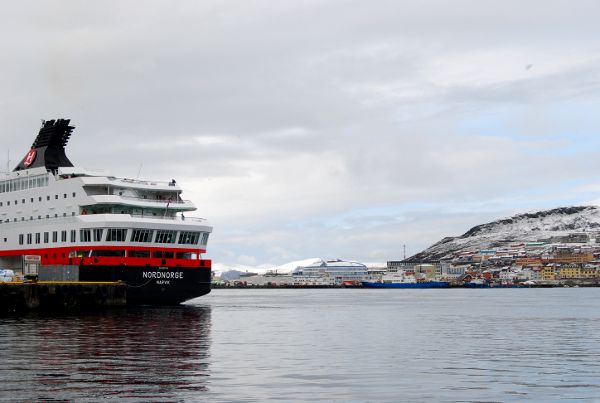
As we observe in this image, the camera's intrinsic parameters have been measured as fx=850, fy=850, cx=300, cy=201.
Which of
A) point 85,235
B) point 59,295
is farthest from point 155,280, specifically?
point 59,295

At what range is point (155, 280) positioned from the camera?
83.2 m

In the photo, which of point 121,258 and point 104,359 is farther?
point 121,258

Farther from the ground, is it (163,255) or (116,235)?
(116,235)

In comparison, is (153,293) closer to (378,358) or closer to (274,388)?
(378,358)

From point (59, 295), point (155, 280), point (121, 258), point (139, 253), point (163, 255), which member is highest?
point (139, 253)

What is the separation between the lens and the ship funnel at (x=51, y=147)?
313 feet

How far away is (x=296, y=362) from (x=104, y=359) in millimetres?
8045

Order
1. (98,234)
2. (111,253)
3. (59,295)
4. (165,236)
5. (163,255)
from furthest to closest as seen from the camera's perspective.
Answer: (165,236) → (163,255) → (98,234) → (111,253) → (59,295)

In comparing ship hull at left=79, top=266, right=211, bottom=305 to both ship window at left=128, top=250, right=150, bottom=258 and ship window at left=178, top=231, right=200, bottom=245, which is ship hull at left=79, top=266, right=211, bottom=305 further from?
ship window at left=178, top=231, right=200, bottom=245

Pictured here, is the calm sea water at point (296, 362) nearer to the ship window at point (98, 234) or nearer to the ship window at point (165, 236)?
the ship window at point (98, 234)

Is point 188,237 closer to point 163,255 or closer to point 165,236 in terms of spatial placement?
point 165,236

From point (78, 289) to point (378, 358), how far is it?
1879 inches

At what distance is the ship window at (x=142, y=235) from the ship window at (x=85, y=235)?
4231 millimetres

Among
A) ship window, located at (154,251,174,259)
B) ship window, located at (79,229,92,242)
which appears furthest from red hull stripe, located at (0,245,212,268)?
A: ship window, located at (79,229,92,242)
